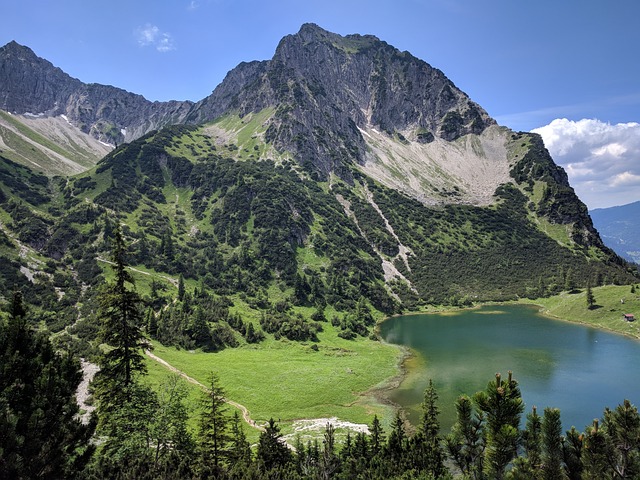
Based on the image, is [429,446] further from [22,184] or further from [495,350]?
[22,184]

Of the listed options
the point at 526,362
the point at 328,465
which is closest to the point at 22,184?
the point at 328,465

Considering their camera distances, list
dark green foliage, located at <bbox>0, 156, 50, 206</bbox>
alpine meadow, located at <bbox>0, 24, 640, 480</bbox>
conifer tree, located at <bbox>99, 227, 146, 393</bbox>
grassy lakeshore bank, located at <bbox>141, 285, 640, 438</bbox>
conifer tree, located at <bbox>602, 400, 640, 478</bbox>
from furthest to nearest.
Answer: dark green foliage, located at <bbox>0, 156, 50, 206</bbox> < grassy lakeshore bank, located at <bbox>141, 285, 640, 438</bbox> < conifer tree, located at <bbox>99, 227, 146, 393</bbox> < alpine meadow, located at <bbox>0, 24, 640, 480</bbox> < conifer tree, located at <bbox>602, 400, 640, 478</bbox>

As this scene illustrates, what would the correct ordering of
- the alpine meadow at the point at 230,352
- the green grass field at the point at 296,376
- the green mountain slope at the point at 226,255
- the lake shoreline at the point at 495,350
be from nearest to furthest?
1. the alpine meadow at the point at 230,352
2. the green grass field at the point at 296,376
3. the lake shoreline at the point at 495,350
4. the green mountain slope at the point at 226,255

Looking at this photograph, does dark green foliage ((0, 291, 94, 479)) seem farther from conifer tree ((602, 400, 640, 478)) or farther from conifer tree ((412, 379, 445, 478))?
conifer tree ((412, 379, 445, 478))

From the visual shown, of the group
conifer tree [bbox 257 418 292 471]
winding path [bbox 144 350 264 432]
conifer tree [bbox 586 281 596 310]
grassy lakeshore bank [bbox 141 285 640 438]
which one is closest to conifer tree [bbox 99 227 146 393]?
conifer tree [bbox 257 418 292 471]

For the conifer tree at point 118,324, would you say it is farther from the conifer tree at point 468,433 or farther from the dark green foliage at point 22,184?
the dark green foliage at point 22,184

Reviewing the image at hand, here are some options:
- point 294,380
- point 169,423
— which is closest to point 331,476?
point 169,423

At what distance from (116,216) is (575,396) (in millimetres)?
171842

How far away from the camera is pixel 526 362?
290ft

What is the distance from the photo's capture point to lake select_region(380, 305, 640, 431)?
215 feet

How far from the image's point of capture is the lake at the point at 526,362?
65.6m

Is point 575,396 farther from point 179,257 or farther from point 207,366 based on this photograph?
point 179,257

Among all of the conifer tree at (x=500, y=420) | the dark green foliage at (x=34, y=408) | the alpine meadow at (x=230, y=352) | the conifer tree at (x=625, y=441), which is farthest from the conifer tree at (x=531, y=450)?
the dark green foliage at (x=34, y=408)

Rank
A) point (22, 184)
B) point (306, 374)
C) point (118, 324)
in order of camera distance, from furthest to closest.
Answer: point (22, 184)
point (306, 374)
point (118, 324)
